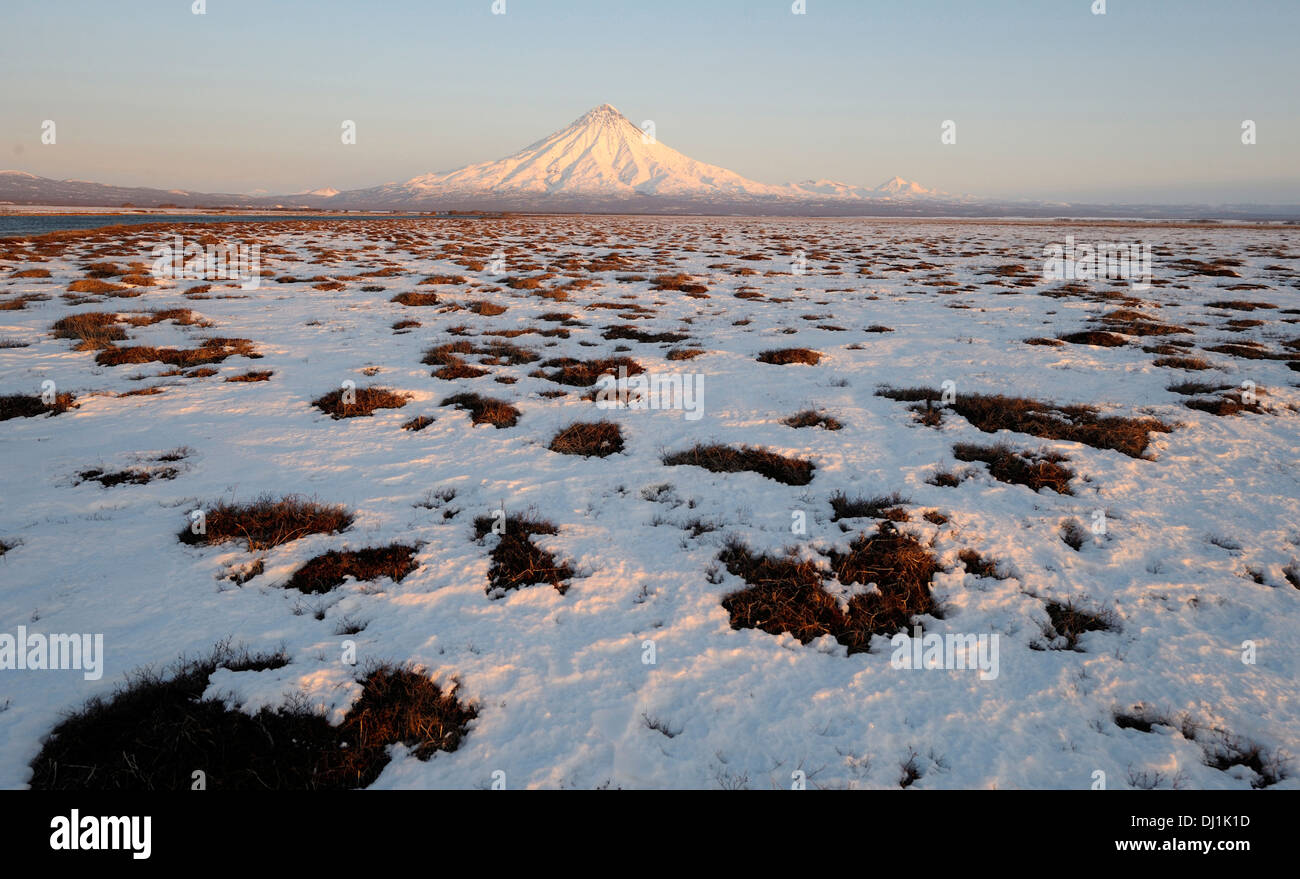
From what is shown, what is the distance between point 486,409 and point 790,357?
6.80 m

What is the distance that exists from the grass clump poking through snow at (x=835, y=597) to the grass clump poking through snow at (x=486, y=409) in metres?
4.81

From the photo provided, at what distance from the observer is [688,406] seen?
10180 millimetres

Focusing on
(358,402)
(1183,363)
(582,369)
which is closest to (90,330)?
(358,402)

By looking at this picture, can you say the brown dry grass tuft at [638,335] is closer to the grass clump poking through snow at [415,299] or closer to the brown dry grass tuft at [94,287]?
the grass clump poking through snow at [415,299]

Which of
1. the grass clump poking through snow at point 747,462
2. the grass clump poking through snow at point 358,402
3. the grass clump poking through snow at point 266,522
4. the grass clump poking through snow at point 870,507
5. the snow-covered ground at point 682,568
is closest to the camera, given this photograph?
the snow-covered ground at point 682,568

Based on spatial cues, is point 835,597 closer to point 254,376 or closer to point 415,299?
point 254,376

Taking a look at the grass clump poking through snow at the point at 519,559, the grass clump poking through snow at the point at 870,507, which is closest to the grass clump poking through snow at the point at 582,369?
the grass clump poking through snow at the point at 519,559

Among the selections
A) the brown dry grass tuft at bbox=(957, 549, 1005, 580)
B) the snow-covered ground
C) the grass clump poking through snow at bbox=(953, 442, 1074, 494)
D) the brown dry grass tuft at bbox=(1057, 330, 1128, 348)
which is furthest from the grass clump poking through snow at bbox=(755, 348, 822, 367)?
the brown dry grass tuft at bbox=(957, 549, 1005, 580)

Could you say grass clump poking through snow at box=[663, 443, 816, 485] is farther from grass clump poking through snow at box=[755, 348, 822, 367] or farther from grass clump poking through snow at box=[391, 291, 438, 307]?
grass clump poking through snow at box=[391, 291, 438, 307]

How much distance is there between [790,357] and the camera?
12844 mm

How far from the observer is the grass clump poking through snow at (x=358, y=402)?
948 centimetres

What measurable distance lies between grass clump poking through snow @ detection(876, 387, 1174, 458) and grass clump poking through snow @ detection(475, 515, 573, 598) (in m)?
7.08

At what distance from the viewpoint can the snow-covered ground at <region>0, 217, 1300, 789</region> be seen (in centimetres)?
390
